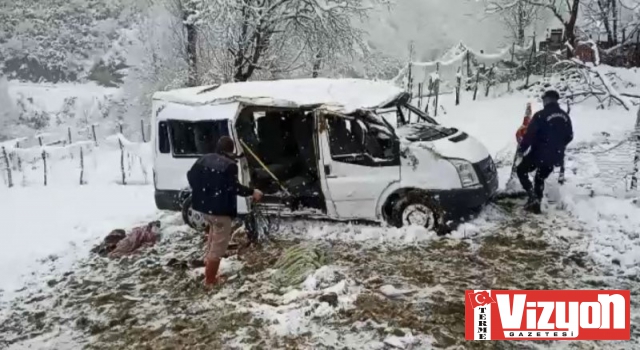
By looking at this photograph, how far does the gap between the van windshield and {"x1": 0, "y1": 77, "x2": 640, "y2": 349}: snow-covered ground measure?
1.30 metres

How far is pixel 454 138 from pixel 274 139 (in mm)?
3090

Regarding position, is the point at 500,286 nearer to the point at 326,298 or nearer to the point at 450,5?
the point at 326,298

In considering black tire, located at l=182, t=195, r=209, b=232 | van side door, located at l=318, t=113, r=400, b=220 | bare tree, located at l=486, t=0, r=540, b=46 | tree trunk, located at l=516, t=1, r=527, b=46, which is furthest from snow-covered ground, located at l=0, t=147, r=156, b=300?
tree trunk, located at l=516, t=1, r=527, b=46

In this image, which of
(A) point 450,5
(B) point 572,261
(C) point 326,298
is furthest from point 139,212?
(A) point 450,5

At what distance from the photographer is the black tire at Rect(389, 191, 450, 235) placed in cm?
741

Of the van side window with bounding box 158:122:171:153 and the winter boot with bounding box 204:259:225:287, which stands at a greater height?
the van side window with bounding box 158:122:171:153

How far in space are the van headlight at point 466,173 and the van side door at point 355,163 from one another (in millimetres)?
821

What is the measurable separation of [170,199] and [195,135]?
1143mm

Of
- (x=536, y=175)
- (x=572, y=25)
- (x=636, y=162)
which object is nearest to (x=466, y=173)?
(x=536, y=175)

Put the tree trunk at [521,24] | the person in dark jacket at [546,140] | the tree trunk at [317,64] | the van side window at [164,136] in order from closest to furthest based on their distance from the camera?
the person in dark jacket at [546,140] → the van side window at [164,136] → the tree trunk at [317,64] → the tree trunk at [521,24]

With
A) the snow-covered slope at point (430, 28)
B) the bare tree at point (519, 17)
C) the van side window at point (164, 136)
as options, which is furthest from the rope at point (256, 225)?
the snow-covered slope at point (430, 28)

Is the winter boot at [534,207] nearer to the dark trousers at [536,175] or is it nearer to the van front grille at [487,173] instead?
the dark trousers at [536,175]

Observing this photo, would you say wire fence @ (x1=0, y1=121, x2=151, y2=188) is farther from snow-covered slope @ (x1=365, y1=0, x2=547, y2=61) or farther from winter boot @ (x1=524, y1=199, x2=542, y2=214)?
snow-covered slope @ (x1=365, y1=0, x2=547, y2=61)

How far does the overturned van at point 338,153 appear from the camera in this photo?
7406 mm
